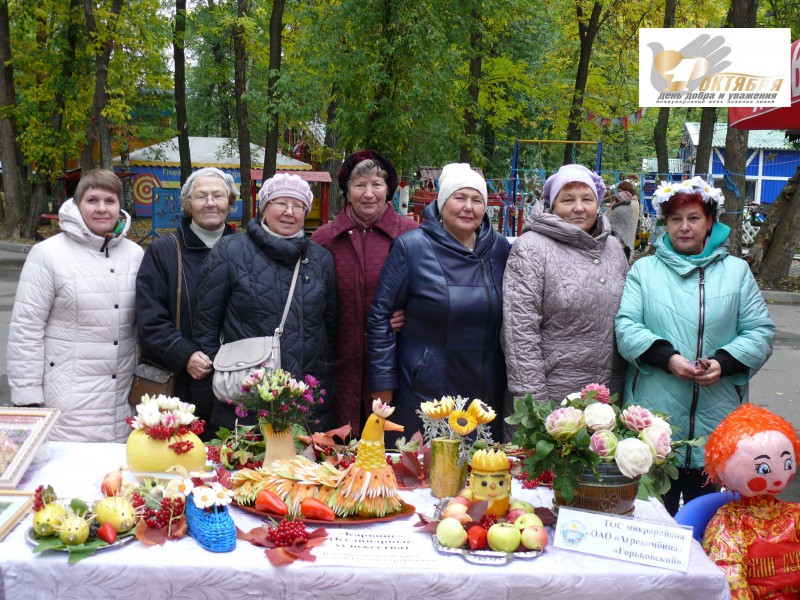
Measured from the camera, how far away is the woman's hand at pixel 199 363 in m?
3.52

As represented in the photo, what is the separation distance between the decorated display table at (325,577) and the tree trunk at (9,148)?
17.9m

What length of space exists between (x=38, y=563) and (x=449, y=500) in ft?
3.79

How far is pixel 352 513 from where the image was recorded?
7.95ft

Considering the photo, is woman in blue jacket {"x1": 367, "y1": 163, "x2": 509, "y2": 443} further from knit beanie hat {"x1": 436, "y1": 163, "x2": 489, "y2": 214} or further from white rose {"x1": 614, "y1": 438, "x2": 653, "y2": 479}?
white rose {"x1": 614, "y1": 438, "x2": 653, "y2": 479}

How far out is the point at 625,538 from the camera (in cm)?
221

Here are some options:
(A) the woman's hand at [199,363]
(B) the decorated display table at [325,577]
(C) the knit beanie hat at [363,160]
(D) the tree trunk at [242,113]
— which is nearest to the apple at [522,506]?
(B) the decorated display table at [325,577]

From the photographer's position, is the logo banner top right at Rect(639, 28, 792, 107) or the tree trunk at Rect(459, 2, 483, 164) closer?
the logo banner top right at Rect(639, 28, 792, 107)

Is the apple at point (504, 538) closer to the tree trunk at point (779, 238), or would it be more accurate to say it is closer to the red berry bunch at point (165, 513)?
the red berry bunch at point (165, 513)

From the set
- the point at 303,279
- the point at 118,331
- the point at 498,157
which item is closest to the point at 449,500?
the point at 303,279

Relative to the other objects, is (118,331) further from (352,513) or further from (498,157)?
(498,157)

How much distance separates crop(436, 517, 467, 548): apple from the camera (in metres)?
2.23

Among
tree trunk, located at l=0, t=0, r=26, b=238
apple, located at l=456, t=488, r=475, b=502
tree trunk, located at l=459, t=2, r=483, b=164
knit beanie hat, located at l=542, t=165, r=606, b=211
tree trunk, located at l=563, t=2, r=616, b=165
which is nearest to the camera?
apple, located at l=456, t=488, r=475, b=502

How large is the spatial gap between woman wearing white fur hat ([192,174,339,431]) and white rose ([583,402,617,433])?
1.51 metres

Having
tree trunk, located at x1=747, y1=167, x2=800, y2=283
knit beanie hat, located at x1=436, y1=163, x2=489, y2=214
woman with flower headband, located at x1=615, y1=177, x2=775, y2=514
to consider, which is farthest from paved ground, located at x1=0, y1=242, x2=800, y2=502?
knit beanie hat, located at x1=436, y1=163, x2=489, y2=214
